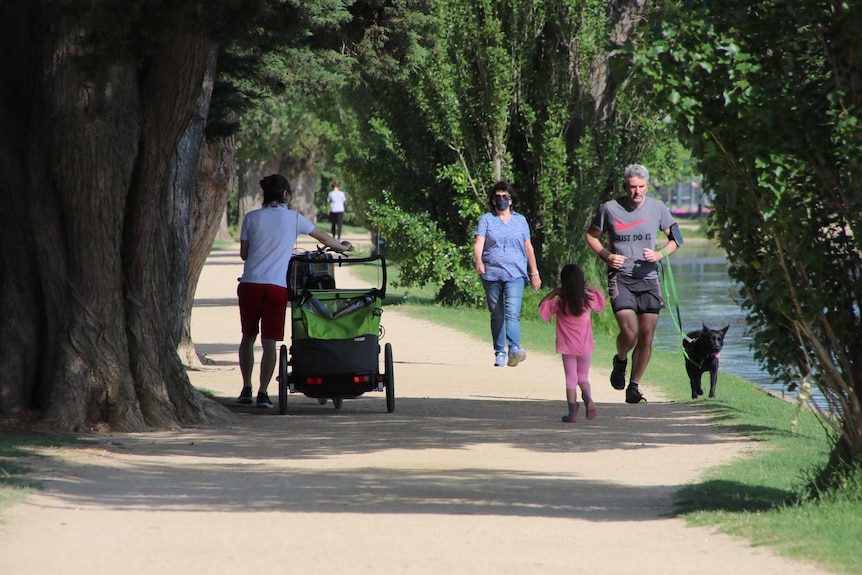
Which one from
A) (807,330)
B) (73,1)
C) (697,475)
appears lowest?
(697,475)

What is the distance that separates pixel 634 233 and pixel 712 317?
13.8 metres

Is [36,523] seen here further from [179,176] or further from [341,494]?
[179,176]

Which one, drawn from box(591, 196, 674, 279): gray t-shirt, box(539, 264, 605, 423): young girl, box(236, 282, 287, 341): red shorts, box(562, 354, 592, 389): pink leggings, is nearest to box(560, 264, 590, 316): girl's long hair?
box(539, 264, 605, 423): young girl

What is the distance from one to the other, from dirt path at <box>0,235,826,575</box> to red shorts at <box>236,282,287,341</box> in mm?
770

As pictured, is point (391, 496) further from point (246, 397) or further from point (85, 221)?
point (246, 397)

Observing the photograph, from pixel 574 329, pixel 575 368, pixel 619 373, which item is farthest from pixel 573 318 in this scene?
pixel 619 373

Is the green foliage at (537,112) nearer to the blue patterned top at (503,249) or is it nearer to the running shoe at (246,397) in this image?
the blue patterned top at (503,249)

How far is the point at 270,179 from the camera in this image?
38.7 feet

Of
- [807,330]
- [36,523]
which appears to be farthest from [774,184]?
[36,523]

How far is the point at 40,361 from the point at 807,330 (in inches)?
236

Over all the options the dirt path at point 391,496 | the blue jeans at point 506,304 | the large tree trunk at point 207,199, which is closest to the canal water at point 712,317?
the dirt path at point 391,496

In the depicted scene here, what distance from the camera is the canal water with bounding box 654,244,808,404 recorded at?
691 inches

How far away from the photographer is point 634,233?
11609mm

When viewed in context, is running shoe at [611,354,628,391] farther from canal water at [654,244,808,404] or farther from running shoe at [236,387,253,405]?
running shoe at [236,387,253,405]
